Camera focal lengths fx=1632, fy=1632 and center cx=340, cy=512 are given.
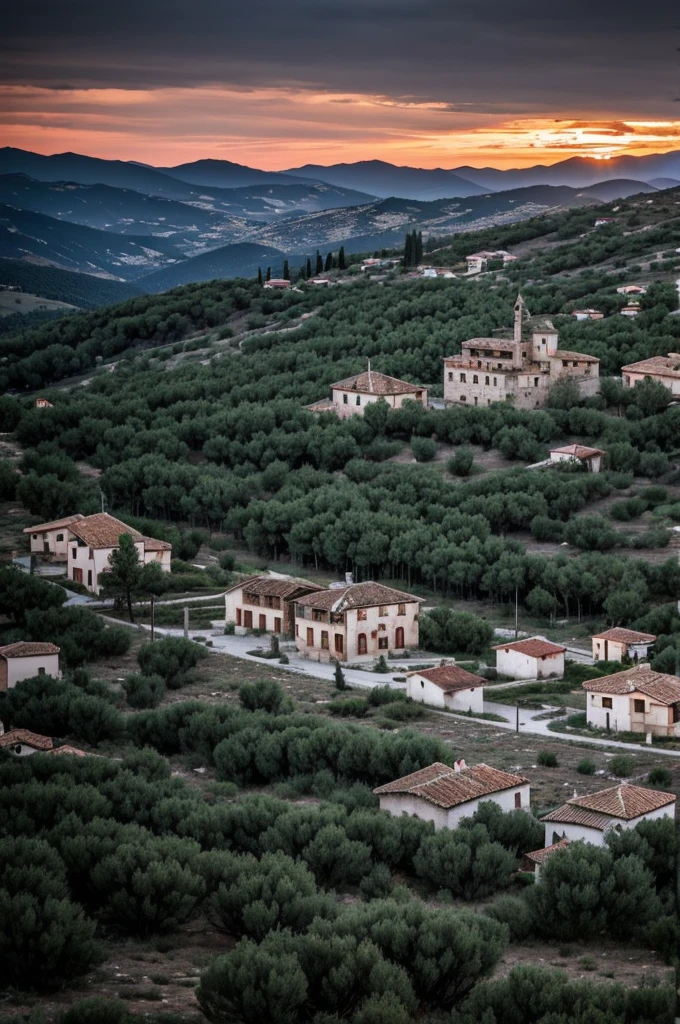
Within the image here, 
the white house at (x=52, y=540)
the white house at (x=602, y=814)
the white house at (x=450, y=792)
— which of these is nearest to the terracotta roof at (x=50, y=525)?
the white house at (x=52, y=540)

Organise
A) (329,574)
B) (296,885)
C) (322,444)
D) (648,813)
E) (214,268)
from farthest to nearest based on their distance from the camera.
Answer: (214,268)
(322,444)
(329,574)
(648,813)
(296,885)

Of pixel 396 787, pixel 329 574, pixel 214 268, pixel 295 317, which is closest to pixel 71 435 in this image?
pixel 329 574

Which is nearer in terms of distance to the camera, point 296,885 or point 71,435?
point 296,885

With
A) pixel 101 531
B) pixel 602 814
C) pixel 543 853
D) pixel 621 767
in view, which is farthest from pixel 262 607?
pixel 543 853

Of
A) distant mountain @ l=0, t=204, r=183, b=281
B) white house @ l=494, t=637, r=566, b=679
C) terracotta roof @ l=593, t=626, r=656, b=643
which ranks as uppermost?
distant mountain @ l=0, t=204, r=183, b=281

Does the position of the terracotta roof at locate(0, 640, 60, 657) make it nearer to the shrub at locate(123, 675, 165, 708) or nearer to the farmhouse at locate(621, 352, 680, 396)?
the shrub at locate(123, 675, 165, 708)

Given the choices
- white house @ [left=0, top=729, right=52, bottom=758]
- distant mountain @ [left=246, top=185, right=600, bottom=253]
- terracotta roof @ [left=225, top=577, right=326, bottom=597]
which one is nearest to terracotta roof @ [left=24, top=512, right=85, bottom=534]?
terracotta roof @ [left=225, top=577, right=326, bottom=597]

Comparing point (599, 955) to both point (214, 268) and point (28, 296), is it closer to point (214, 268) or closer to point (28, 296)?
point (28, 296)
